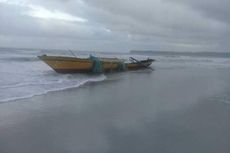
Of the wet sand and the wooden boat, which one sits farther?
the wooden boat

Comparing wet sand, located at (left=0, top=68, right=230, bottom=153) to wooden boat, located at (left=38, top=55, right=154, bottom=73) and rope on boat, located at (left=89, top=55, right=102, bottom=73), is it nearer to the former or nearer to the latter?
wooden boat, located at (left=38, top=55, right=154, bottom=73)

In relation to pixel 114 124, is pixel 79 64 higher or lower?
higher

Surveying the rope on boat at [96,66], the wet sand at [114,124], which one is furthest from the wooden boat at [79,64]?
the wet sand at [114,124]

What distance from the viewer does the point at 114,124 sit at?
8742 millimetres

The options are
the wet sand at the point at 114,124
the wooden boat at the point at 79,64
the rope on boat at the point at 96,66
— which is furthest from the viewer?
the rope on boat at the point at 96,66

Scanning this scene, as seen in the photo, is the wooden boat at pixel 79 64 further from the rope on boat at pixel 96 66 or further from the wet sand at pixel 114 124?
A: the wet sand at pixel 114 124

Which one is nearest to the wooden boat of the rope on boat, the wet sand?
the rope on boat

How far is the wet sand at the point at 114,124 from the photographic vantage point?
6812mm

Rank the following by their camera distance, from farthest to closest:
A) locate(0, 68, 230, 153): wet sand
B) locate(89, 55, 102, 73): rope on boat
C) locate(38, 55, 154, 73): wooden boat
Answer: locate(89, 55, 102, 73): rope on boat
locate(38, 55, 154, 73): wooden boat
locate(0, 68, 230, 153): wet sand

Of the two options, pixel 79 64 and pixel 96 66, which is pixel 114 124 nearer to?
pixel 79 64

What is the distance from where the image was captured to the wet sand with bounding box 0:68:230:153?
268 inches

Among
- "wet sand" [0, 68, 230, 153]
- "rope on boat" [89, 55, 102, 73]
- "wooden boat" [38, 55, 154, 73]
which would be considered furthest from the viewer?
"rope on boat" [89, 55, 102, 73]

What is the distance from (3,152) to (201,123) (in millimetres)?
5145

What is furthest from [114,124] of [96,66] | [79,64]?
[96,66]
